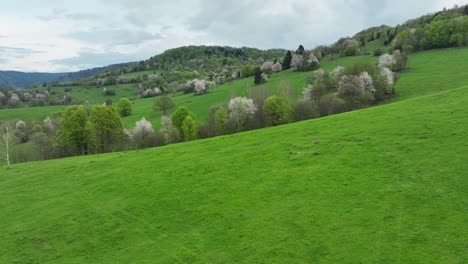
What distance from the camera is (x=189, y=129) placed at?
8269 cm

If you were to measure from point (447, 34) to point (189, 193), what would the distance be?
145298 mm

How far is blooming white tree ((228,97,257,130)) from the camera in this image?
83000mm

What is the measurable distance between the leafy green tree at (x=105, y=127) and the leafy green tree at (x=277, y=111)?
33.3m

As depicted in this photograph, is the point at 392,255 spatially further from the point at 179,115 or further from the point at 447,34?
the point at 447,34

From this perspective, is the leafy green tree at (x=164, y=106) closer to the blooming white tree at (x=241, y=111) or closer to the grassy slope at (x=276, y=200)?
the blooming white tree at (x=241, y=111)

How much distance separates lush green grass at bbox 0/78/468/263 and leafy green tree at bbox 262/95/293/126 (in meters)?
38.2

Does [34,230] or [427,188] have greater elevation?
[427,188]

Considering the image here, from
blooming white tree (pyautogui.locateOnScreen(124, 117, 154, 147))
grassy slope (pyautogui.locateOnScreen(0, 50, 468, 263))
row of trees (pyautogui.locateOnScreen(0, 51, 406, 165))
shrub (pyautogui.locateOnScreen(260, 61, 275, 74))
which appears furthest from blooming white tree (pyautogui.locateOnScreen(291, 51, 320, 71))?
grassy slope (pyautogui.locateOnScreen(0, 50, 468, 263))

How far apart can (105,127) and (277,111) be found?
37.8m

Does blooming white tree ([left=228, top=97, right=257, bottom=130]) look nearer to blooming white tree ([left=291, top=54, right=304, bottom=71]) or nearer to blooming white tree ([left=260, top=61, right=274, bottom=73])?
blooming white tree ([left=291, top=54, right=304, bottom=71])

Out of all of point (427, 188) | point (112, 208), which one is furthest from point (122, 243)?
point (427, 188)

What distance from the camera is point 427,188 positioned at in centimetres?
2244

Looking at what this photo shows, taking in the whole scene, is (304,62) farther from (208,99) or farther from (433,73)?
(433,73)

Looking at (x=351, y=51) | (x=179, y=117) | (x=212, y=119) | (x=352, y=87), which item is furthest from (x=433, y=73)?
(x=179, y=117)
